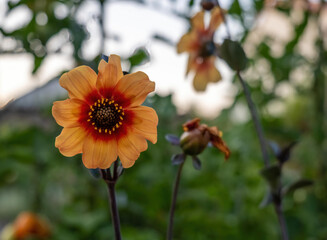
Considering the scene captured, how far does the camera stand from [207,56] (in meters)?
0.54

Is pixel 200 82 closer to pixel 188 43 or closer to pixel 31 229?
pixel 188 43

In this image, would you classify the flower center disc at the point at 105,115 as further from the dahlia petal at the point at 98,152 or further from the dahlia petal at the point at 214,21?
the dahlia petal at the point at 214,21

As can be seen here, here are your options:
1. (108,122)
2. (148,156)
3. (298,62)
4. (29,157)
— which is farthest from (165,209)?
(108,122)

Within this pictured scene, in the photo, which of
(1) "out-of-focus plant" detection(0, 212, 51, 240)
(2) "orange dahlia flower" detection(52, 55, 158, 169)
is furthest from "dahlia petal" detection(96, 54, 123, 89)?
→ (1) "out-of-focus plant" detection(0, 212, 51, 240)

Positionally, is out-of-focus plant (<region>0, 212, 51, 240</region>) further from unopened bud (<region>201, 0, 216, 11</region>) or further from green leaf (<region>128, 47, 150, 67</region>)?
unopened bud (<region>201, 0, 216, 11</region>)

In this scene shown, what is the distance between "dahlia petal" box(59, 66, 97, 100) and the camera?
0.31 m

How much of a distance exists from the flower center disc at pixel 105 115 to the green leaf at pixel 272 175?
0.17m

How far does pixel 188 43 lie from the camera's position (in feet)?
1.76

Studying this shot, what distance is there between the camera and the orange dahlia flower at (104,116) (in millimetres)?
314

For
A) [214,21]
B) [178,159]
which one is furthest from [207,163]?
[178,159]

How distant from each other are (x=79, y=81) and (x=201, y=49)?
27cm

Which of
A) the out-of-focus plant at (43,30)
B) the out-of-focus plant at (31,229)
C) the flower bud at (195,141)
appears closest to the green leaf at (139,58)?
the out-of-focus plant at (43,30)

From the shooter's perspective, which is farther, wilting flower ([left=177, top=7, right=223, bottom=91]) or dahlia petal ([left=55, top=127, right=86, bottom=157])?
wilting flower ([left=177, top=7, right=223, bottom=91])

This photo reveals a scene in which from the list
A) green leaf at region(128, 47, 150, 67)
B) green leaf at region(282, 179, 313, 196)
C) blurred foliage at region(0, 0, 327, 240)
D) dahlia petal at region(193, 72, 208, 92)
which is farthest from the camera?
blurred foliage at region(0, 0, 327, 240)
